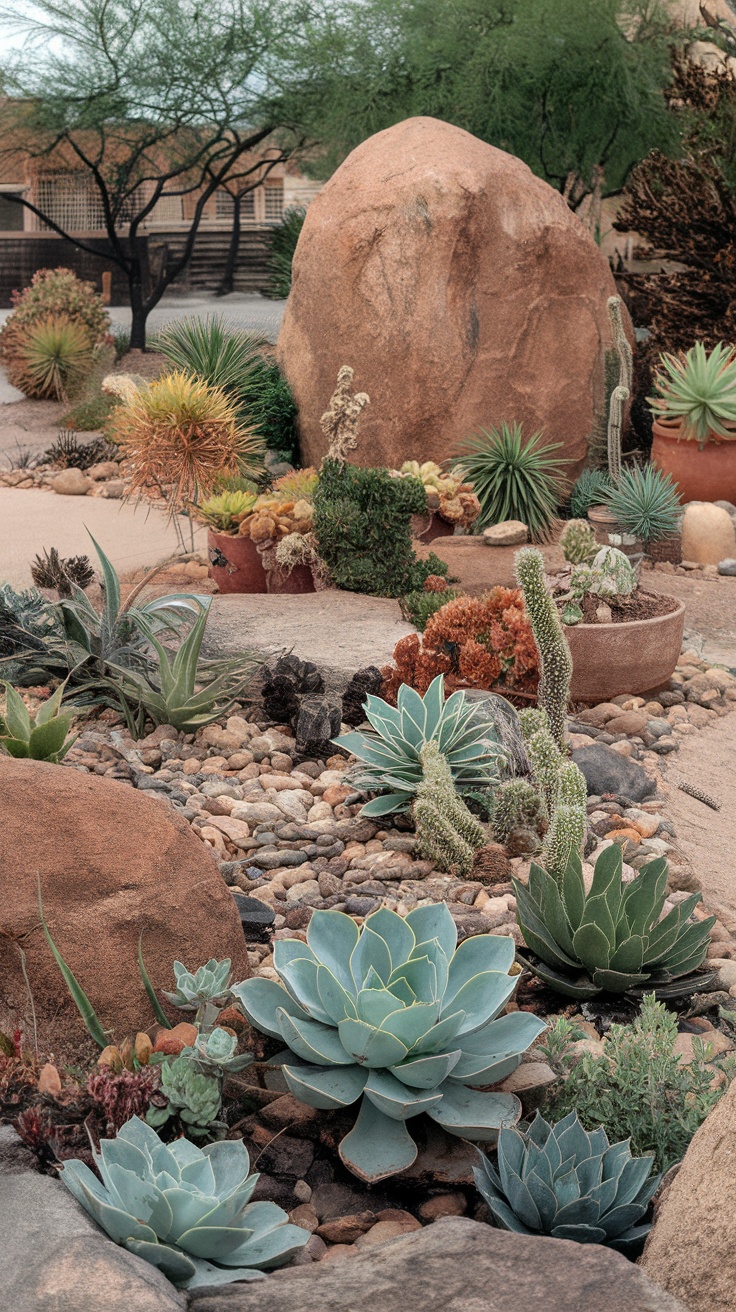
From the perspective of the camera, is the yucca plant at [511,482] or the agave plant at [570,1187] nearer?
the agave plant at [570,1187]

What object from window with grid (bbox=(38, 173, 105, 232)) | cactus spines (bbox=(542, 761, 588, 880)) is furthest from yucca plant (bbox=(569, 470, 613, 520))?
window with grid (bbox=(38, 173, 105, 232))

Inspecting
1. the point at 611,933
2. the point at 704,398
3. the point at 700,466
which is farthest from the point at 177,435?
the point at 611,933

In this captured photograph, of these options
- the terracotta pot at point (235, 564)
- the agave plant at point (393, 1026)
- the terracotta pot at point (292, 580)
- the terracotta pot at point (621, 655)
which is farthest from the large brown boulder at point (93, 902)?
the terracotta pot at point (235, 564)

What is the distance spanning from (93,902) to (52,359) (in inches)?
566

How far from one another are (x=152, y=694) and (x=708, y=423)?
633cm

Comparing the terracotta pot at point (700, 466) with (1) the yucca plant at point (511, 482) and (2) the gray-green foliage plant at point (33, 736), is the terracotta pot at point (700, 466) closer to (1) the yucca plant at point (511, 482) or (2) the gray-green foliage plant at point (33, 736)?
(1) the yucca plant at point (511, 482)

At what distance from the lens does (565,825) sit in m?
3.43

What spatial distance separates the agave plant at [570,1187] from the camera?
6.97 feet

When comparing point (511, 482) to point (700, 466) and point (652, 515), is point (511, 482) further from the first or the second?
point (700, 466)

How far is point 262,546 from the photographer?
24.6ft

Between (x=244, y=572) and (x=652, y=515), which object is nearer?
(x=244, y=572)

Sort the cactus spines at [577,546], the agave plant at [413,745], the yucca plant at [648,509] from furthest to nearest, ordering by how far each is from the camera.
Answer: the yucca plant at [648,509] < the cactus spines at [577,546] < the agave plant at [413,745]

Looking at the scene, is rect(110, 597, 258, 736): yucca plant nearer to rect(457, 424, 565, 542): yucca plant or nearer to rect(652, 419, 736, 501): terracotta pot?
rect(457, 424, 565, 542): yucca plant

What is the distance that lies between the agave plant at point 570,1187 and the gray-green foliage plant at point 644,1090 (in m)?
0.18
